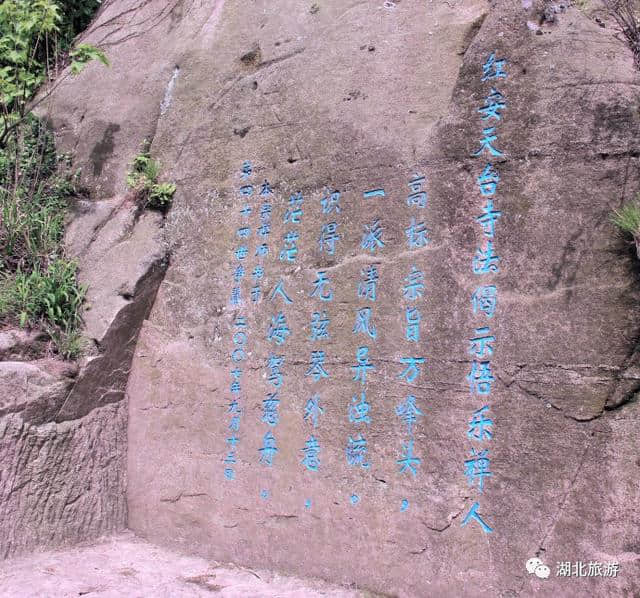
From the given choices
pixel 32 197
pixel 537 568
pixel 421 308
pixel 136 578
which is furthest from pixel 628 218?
pixel 32 197

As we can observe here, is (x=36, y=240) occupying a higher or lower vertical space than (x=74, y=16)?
lower

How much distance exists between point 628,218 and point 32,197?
3.20 m

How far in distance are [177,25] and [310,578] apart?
11.1ft

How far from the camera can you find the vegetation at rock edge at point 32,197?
310 cm

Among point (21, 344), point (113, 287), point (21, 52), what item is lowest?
point (113, 287)

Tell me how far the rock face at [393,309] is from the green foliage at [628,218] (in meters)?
0.04

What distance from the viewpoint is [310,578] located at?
2.49 m

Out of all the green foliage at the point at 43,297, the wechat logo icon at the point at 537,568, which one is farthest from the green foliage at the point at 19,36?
the wechat logo icon at the point at 537,568

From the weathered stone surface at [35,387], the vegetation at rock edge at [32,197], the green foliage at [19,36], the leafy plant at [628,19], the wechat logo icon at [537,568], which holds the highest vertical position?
the green foliage at [19,36]

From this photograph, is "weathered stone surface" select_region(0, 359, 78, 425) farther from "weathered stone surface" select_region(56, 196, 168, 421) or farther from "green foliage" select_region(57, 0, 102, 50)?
"green foliage" select_region(57, 0, 102, 50)

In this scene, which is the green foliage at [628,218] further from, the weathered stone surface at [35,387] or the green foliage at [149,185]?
the weathered stone surface at [35,387]

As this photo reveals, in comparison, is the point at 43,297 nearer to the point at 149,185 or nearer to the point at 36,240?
the point at 36,240

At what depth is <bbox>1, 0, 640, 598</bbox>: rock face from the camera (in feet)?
7.06

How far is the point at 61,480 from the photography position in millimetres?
2861
